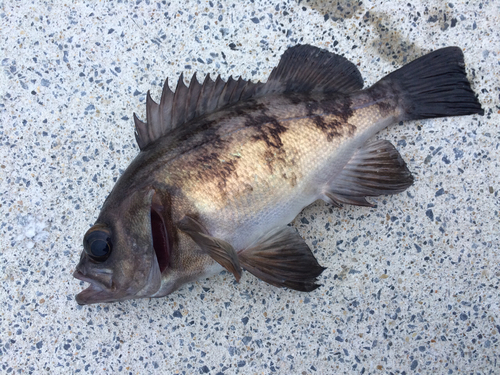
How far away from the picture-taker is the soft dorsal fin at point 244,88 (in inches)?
68.4

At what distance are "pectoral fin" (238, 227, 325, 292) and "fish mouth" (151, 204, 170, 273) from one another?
33 centimetres

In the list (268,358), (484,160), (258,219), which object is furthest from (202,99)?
(484,160)

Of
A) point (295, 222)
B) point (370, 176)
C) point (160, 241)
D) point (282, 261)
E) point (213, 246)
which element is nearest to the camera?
point (213, 246)

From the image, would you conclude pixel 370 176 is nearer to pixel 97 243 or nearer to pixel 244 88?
pixel 244 88

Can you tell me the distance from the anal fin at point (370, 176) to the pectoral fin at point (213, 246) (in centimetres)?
68

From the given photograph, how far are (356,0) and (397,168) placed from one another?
102cm

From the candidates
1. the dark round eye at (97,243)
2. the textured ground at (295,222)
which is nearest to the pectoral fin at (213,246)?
the dark round eye at (97,243)

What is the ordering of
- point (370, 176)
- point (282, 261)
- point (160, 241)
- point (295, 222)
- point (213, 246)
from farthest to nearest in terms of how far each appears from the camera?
point (295, 222) → point (370, 176) → point (282, 261) → point (160, 241) → point (213, 246)

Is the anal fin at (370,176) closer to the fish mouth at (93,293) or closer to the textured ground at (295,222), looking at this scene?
the textured ground at (295,222)

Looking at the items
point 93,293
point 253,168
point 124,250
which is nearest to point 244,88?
point 253,168

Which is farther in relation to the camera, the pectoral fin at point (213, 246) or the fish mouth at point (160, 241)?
the fish mouth at point (160, 241)

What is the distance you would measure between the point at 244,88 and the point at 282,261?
0.85m

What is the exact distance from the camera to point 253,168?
1.67m

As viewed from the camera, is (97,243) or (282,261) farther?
(282,261)
